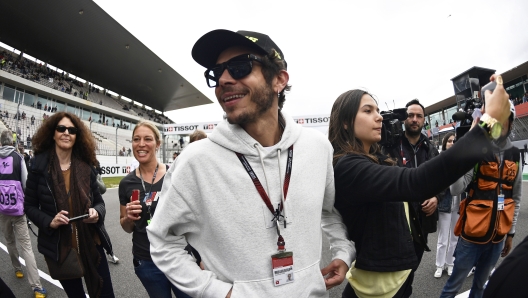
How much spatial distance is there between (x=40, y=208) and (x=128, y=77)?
38.4 metres

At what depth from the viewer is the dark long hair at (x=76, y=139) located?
2551mm

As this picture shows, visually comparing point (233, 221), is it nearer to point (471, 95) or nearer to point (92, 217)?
point (471, 95)

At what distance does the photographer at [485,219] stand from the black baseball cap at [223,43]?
220 centimetres

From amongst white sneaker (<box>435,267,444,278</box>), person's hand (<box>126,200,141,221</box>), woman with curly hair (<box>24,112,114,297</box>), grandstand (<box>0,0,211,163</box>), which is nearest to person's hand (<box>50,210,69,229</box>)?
woman with curly hair (<box>24,112,114,297</box>)

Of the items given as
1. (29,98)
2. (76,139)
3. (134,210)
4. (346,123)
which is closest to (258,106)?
(346,123)

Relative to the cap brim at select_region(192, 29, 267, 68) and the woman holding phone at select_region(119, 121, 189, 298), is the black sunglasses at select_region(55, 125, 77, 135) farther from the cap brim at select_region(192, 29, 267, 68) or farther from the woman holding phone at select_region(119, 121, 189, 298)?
the cap brim at select_region(192, 29, 267, 68)

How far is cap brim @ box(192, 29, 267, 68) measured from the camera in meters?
1.25

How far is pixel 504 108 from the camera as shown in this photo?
910 mm

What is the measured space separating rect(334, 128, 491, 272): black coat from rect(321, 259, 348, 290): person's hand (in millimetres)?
250

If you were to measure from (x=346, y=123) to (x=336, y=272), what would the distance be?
856mm

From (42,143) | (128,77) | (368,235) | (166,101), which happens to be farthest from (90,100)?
(368,235)

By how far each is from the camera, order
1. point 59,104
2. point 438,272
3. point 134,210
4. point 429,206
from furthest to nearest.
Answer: point 59,104, point 438,272, point 429,206, point 134,210

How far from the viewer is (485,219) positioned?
230cm

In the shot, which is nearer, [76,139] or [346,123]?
[346,123]
